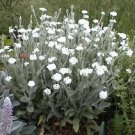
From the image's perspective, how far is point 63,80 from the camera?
334 cm

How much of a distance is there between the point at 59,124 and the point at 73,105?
0.22 meters

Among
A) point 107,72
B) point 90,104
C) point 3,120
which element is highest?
point 3,120

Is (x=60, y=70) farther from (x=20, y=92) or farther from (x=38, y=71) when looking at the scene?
(x=20, y=92)

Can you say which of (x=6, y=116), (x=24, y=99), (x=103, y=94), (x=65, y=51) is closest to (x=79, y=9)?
(x=65, y=51)

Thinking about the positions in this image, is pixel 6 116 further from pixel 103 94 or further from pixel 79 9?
pixel 79 9

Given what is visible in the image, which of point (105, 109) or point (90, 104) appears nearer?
point (90, 104)

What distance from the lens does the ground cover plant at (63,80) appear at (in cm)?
345

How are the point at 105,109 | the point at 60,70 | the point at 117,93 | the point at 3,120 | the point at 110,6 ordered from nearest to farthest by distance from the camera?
the point at 3,120 < the point at 60,70 < the point at 117,93 < the point at 105,109 < the point at 110,6

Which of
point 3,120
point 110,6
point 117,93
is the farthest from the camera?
point 110,6

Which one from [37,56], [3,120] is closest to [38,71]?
[37,56]

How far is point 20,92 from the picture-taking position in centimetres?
369

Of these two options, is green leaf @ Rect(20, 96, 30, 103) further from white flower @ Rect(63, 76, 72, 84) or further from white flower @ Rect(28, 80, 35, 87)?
white flower @ Rect(63, 76, 72, 84)

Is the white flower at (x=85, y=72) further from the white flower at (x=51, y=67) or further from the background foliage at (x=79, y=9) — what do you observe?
the background foliage at (x=79, y=9)

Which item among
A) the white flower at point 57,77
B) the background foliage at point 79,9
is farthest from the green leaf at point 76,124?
the background foliage at point 79,9
